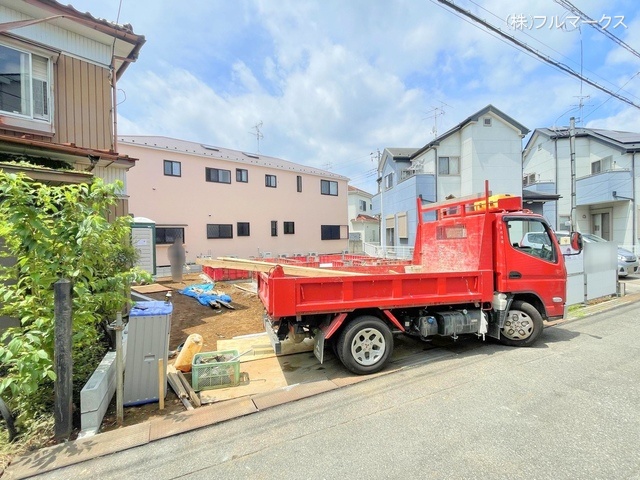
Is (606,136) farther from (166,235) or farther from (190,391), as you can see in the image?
(166,235)

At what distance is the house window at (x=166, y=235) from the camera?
1605 centimetres

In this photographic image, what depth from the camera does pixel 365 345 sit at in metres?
4.27

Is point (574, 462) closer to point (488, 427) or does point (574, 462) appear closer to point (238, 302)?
point (488, 427)

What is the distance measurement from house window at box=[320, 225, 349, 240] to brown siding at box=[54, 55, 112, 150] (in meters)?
17.1

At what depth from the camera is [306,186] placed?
Result: 22.3 meters

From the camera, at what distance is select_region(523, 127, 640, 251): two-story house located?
53.0ft

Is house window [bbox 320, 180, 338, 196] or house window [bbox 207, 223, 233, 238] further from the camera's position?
house window [bbox 320, 180, 338, 196]

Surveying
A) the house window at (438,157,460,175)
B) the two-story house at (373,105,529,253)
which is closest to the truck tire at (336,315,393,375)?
the two-story house at (373,105,529,253)

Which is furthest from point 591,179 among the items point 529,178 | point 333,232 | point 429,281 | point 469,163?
point 429,281

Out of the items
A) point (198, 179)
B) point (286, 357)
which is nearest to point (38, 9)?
point (286, 357)

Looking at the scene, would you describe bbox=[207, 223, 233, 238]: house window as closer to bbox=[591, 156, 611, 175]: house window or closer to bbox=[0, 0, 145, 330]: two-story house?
bbox=[0, 0, 145, 330]: two-story house

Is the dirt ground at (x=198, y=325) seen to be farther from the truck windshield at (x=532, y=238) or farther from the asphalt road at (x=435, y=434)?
the truck windshield at (x=532, y=238)

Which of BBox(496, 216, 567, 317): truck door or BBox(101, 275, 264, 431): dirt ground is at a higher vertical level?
BBox(496, 216, 567, 317): truck door

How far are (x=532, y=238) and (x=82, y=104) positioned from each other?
8.90 meters
